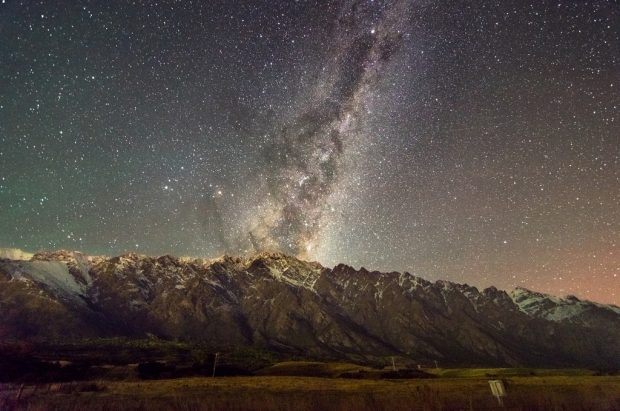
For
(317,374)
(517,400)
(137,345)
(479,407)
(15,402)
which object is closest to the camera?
(15,402)

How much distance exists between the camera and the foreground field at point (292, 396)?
195 feet

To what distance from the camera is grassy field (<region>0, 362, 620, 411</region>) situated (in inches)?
2340

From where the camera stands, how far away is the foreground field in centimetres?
5938

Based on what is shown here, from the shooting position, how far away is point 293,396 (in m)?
66.4

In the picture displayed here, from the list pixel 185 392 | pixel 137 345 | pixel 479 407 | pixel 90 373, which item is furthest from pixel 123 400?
pixel 137 345

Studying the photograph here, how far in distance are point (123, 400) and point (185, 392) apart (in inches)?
330

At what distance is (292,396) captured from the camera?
6644 centimetres

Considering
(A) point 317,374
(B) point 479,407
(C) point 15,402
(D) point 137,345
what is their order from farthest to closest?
1. (D) point 137,345
2. (A) point 317,374
3. (B) point 479,407
4. (C) point 15,402

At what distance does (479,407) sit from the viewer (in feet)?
206

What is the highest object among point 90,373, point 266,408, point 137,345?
point 137,345

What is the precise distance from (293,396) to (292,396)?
0.47ft

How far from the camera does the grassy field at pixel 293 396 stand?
5944cm

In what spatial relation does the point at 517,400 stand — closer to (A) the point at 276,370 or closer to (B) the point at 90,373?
(A) the point at 276,370

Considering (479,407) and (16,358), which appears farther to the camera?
(16,358)
